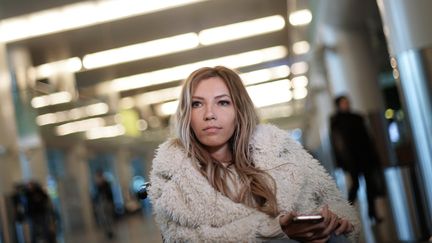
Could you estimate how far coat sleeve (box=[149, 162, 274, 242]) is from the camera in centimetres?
191

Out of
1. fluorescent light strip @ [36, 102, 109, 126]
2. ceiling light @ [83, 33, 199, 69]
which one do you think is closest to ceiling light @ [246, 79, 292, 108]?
fluorescent light strip @ [36, 102, 109, 126]

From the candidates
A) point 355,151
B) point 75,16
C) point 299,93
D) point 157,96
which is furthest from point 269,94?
point 355,151

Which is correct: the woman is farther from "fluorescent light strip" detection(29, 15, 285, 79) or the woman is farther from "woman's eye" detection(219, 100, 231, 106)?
"fluorescent light strip" detection(29, 15, 285, 79)

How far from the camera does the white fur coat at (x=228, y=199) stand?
194cm

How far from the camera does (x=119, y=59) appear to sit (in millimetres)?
15711

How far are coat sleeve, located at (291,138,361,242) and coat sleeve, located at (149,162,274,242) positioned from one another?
24cm

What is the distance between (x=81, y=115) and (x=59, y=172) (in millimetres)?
1802

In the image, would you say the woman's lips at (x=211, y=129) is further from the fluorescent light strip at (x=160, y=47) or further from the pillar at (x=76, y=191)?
the pillar at (x=76, y=191)

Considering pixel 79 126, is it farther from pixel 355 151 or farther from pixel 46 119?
pixel 355 151

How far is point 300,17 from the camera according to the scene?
45.3 ft

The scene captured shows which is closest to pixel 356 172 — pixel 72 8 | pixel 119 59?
pixel 72 8

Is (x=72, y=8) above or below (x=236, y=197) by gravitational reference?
above

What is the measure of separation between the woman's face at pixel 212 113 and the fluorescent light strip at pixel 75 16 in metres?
9.39

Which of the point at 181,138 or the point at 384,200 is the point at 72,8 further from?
the point at 181,138
